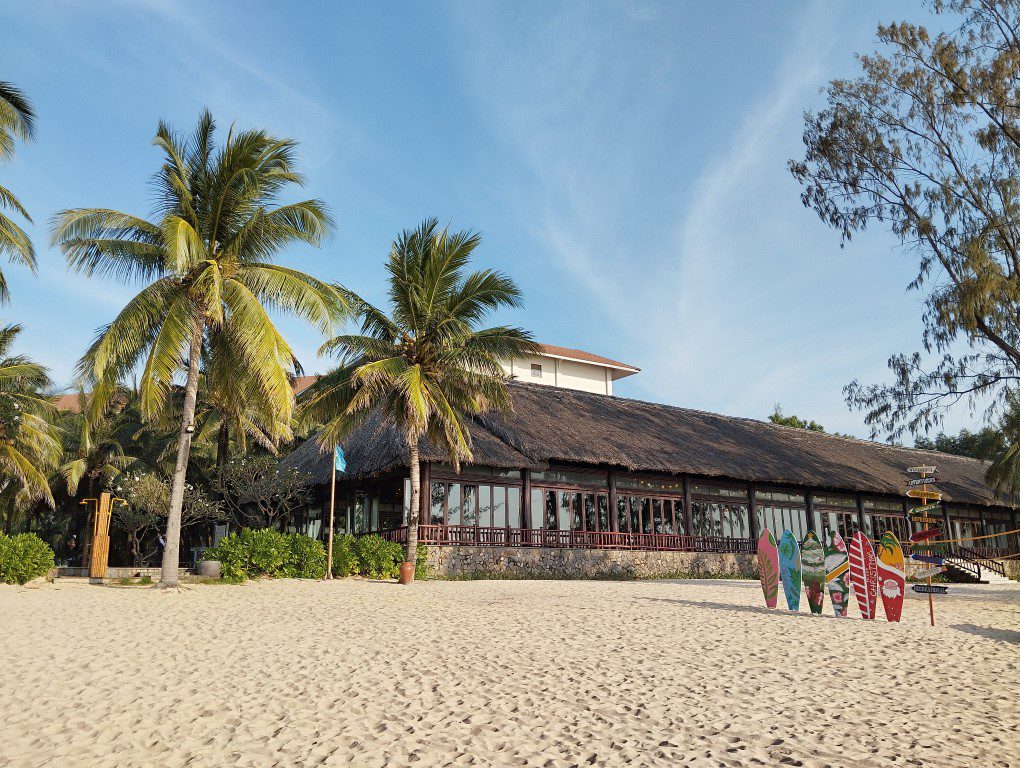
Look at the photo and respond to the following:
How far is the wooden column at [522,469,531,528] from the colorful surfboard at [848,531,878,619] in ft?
37.5

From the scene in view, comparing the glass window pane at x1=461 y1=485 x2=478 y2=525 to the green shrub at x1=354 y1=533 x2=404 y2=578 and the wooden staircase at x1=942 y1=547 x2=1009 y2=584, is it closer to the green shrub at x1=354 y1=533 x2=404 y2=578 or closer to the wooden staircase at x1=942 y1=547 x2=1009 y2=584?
the green shrub at x1=354 y1=533 x2=404 y2=578

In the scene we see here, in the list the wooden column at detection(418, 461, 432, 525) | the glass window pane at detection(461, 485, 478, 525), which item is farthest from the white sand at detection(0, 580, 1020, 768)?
the glass window pane at detection(461, 485, 478, 525)

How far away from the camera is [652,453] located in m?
24.4

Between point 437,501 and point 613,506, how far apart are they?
19.8ft

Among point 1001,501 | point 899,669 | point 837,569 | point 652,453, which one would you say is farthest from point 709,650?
point 1001,501

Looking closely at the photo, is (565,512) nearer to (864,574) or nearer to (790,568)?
(790,568)

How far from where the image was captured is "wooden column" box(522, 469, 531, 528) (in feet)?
70.2

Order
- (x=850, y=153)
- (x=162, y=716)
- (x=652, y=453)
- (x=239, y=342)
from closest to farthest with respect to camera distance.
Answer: (x=162, y=716) < (x=239, y=342) < (x=850, y=153) < (x=652, y=453)

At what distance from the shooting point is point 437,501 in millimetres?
20641

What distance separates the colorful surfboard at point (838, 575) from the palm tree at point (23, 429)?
64.4 feet

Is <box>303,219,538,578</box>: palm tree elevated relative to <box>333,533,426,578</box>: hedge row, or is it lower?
elevated

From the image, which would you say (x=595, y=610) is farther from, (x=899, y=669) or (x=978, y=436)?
(x=978, y=436)

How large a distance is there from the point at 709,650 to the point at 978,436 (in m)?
53.0

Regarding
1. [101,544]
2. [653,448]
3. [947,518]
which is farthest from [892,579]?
[947,518]
